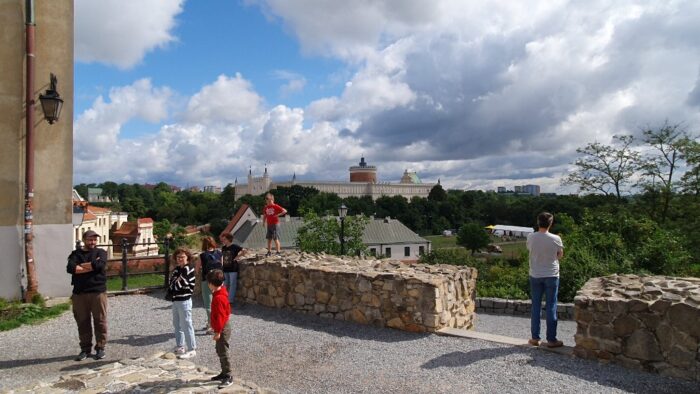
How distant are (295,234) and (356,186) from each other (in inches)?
3912

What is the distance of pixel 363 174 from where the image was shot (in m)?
149

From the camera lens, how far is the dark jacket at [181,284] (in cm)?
604

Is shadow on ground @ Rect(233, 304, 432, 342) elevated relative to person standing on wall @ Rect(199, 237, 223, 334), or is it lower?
lower

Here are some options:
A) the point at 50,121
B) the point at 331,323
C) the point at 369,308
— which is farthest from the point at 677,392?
the point at 50,121

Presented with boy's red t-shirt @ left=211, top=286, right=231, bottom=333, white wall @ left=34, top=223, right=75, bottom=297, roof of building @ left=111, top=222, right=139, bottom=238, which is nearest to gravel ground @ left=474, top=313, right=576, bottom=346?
boy's red t-shirt @ left=211, top=286, right=231, bottom=333

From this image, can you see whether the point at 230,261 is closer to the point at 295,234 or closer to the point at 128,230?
the point at 295,234

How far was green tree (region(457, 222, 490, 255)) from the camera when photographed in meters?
58.0

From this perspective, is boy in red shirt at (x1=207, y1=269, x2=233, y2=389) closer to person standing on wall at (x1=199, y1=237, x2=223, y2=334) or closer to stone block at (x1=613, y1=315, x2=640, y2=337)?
person standing on wall at (x1=199, y1=237, x2=223, y2=334)

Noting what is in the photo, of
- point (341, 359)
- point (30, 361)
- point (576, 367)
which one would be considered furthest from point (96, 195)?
point (576, 367)

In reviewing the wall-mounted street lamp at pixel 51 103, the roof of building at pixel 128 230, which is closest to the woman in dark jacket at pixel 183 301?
the wall-mounted street lamp at pixel 51 103

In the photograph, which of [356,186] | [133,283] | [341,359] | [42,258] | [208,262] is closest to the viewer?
[341,359]

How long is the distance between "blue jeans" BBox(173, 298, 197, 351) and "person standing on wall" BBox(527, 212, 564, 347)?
174 inches

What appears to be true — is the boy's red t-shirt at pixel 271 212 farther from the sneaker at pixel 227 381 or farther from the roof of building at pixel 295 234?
the roof of building at pixel 295 234

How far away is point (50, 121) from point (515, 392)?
8659mm
